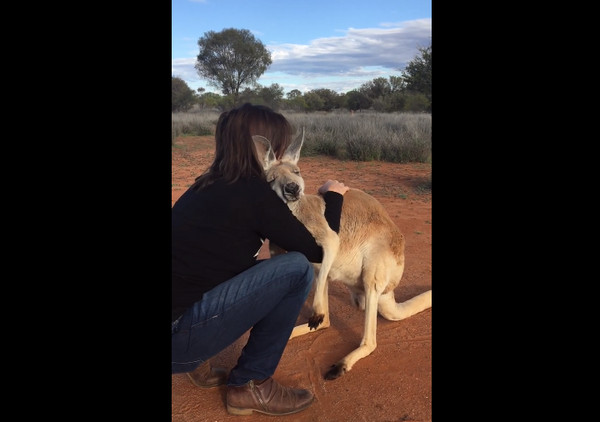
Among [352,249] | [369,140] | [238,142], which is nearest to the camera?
[238,142]

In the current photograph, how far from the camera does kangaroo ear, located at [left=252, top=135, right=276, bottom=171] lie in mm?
2211

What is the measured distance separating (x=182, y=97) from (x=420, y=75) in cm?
995

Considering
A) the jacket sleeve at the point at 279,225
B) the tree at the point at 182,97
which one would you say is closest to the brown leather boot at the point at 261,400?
the jacket sleeve at the point at 279,225

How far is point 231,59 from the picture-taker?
18172 mm

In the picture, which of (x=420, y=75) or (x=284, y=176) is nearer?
(x=284, y=176)

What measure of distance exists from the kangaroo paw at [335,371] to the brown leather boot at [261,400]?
12.7 inches

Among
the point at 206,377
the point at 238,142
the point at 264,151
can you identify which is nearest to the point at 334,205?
the point at 264,151

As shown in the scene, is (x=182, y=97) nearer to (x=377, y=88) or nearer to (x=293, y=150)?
(x=377, y=88)

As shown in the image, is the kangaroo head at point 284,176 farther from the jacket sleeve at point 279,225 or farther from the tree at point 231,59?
the tree at point 231,59

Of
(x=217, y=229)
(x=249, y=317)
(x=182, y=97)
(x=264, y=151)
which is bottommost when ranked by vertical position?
(x=249, y=317)

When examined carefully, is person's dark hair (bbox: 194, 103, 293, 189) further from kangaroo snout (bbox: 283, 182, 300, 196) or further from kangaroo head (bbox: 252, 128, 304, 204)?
kangaroo snout (bbox: 283, 182, 300, 196)

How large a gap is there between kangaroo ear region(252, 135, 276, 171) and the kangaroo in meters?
0.01
